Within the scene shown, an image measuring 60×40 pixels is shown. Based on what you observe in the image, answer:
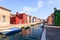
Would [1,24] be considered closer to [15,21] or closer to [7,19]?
[7,19]

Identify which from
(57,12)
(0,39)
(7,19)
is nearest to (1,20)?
(7,19)

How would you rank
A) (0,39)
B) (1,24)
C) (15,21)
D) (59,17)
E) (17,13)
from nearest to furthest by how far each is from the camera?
(0,39) → (59,17) → (1,24) → (15,21) → (17,13)

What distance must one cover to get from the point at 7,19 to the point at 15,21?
10727 millimetres

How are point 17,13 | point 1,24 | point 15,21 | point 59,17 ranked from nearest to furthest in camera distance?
point 59,17
point 1,24
point 15,21
point 17,13

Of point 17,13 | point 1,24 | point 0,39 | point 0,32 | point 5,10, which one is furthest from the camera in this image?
point 17,13

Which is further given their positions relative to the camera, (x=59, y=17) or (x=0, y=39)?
(x=59, y=17)

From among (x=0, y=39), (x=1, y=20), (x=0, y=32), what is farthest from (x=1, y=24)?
(x=0, y=39)

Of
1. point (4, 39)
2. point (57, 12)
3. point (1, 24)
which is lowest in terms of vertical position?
point (4, 39)

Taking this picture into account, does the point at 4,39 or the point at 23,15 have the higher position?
the point at 23,15

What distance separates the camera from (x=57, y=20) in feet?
67.1

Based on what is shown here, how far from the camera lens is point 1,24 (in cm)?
2844

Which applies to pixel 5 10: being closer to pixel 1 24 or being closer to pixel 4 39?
pixel 1 24

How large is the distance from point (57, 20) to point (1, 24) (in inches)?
603

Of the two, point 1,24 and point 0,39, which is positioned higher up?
point 1,24
